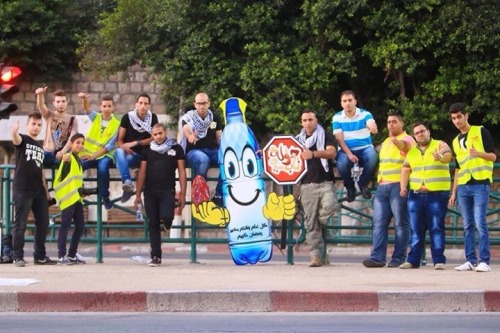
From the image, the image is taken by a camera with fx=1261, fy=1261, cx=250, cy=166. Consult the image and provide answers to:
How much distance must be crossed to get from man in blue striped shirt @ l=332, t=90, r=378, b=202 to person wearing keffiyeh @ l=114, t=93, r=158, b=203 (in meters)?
2.24

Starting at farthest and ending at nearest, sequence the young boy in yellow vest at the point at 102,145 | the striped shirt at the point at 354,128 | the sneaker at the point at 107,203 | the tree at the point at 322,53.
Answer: the tree at the point at 322,53 → the sneaker at the point at 107,203 → the young boy in yellow vest at the point at 102,145 → the striped shirt at the point at 354,128

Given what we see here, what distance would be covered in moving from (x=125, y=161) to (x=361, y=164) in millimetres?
2769

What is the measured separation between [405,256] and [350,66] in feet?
33.7

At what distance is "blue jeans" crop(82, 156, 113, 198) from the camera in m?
15.1

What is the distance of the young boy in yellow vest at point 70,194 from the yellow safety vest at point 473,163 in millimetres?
4439

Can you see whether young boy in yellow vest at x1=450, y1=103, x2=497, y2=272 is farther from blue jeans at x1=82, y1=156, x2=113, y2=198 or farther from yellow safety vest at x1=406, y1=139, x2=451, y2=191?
blue jeans at x1=82, y1=156, x2=113, y2=198

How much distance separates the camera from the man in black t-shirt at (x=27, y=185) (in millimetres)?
14500

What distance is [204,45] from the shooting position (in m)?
25.2

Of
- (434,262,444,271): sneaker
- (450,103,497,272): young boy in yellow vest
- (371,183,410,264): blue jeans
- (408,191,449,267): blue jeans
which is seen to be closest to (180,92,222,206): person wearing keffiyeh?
(371,183,410,264): blue jeans

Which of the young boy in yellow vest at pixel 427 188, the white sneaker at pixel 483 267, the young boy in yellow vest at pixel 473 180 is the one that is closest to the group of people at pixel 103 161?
the young boy in yellow vest at pixel 427 188

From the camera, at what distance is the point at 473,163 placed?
1395 centimetres

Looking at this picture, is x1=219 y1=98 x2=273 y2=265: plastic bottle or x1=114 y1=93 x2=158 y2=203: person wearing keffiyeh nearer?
x1=114 y1=93 x2=158 y2=203: person wearing keffiyeh

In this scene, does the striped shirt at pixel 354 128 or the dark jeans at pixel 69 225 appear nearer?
the striped shirt at pixel 354 128

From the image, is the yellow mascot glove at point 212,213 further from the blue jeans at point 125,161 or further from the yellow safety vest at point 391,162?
the yellow safety vest at point 391,162
